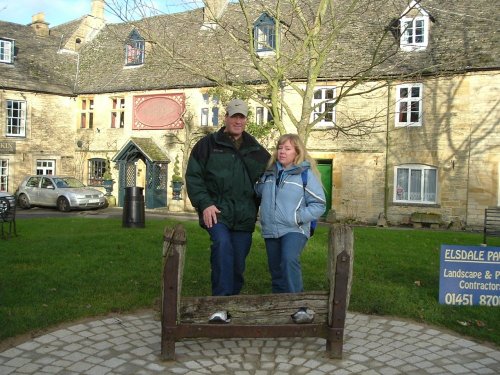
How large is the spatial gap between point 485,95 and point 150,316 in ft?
52.4

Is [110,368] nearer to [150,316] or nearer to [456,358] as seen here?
[150,316]

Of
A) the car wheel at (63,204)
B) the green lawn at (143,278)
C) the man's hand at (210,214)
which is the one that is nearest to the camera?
the man's hand at (210,214)

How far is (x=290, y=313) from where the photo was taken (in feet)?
15.2

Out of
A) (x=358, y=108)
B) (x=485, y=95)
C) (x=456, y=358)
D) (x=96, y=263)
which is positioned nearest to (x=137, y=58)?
(x=358, y=108)

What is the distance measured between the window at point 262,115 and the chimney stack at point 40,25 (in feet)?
49.5

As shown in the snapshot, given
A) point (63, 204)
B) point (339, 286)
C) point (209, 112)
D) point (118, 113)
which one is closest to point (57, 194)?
point (63, 204)

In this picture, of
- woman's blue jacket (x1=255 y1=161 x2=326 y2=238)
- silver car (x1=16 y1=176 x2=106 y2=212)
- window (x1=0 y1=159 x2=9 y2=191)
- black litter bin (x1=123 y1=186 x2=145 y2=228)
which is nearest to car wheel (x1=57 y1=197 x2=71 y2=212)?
silver car (x1=16 y1=176 x2=106 y2=212)

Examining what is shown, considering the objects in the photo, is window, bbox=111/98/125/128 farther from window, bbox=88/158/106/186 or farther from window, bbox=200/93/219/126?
window, bbox=200/93/219/126

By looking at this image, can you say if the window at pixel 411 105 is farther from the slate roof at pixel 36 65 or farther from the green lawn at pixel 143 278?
the slate roof at pixel 36 65

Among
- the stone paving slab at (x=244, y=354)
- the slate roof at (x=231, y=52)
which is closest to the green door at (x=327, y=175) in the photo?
the slate roof at (x=231, y=52)

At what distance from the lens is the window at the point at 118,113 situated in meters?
25.9

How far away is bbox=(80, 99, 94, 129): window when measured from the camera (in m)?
27.0

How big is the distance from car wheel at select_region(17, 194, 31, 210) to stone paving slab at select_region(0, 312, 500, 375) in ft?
63.8

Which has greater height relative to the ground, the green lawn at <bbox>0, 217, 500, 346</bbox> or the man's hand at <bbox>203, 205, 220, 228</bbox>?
the man's hand at <bbox>203, 205, 220, 228</bbox>
